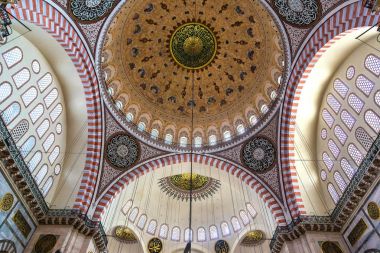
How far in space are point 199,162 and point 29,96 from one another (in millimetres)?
6713

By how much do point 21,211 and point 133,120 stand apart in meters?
5.63

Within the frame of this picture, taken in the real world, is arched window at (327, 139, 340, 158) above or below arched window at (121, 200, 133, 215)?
below

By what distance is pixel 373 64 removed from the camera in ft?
26.7

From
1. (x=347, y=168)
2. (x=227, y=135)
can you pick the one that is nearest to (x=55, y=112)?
(x=227, y=135)

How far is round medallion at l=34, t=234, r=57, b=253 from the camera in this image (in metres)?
8.52

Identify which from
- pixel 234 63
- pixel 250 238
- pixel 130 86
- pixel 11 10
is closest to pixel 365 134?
pixel 234 63

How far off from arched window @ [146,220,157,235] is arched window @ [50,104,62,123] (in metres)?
7.32

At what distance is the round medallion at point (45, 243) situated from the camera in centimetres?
852

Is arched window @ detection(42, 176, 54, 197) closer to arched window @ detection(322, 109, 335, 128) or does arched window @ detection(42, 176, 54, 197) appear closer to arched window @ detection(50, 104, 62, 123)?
arched window @ detection(50, 104, 62, 123)

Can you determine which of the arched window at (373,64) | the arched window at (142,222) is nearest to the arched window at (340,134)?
the arched window at (373,64)

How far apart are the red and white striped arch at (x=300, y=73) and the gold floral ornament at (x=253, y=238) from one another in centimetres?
456

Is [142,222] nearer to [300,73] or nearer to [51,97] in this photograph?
[51,97]

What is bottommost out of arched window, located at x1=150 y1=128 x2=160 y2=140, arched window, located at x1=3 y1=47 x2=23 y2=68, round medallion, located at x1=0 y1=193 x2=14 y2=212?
round medallion, located at x1=0 y1=193 x2=14 y2=212

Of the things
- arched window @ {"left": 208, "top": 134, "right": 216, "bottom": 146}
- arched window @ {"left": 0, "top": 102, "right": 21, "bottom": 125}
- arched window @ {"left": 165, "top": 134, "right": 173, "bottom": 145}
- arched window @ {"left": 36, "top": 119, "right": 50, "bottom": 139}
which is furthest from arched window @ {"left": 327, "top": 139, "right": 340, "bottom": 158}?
arched window @ {"left": 0, "top": 102, "right": 21, "bottom": 125}
